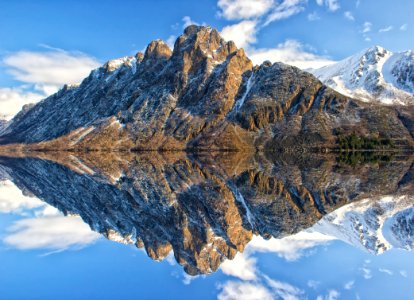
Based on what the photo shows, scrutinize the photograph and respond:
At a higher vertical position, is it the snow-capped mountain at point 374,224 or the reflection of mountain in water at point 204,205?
the reflection of mountain in water at point 204,205

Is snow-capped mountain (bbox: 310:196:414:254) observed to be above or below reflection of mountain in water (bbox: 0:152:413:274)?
below

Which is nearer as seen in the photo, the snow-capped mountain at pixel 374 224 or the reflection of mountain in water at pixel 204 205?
the snow-capped mountain at pixel 374 224

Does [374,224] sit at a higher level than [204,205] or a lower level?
lower

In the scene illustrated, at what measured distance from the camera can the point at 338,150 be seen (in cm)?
19762

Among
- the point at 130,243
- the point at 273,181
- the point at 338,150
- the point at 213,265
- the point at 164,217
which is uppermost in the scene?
the point at 338,150

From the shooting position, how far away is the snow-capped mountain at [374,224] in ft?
120

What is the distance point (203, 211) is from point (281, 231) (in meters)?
11.4

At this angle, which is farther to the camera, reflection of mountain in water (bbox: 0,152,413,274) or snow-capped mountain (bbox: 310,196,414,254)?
reflection of mountain in water (bbox: 0,152,413,274)

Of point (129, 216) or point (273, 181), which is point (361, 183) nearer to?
point (273, 181)

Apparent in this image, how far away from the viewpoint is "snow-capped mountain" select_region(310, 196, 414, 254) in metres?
36.7

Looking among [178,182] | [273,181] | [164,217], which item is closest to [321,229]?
[164,217]

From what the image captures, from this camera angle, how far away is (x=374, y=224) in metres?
46.0

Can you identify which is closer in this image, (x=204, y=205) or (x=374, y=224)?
(x=374, y=224)

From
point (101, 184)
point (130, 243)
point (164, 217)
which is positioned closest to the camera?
point (130, 243)
